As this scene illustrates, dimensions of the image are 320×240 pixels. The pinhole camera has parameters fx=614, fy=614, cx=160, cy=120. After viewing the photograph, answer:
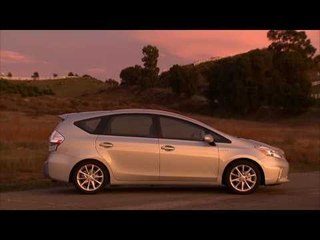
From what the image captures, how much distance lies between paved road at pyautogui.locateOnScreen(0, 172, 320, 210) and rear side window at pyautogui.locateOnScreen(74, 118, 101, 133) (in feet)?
3.72

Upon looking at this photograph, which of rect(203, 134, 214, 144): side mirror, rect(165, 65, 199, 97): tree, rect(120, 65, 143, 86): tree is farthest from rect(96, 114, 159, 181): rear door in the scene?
rect(165, 65, 199, 97): tree

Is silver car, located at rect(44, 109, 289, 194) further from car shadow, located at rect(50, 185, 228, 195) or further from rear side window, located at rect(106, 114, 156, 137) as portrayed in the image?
car shadow, located at rect(50, 185, 228, 195)

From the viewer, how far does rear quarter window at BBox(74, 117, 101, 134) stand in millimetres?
10844

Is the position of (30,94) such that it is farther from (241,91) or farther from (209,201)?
(209,201)

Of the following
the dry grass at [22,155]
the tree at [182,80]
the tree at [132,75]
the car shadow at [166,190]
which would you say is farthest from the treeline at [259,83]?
the car shadow at [166,190]

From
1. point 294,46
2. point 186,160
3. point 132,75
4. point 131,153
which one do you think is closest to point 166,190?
point 186,160

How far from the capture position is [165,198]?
33.3ft

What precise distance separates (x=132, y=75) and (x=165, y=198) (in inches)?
1325

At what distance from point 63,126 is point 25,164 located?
6.18 meters

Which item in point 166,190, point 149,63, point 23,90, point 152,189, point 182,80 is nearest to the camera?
point 166,190

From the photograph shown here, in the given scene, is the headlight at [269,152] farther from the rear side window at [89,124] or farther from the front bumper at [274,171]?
the rear side window at [89,124]

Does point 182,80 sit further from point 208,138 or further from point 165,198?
point 165,198

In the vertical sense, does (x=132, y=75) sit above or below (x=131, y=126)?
above
